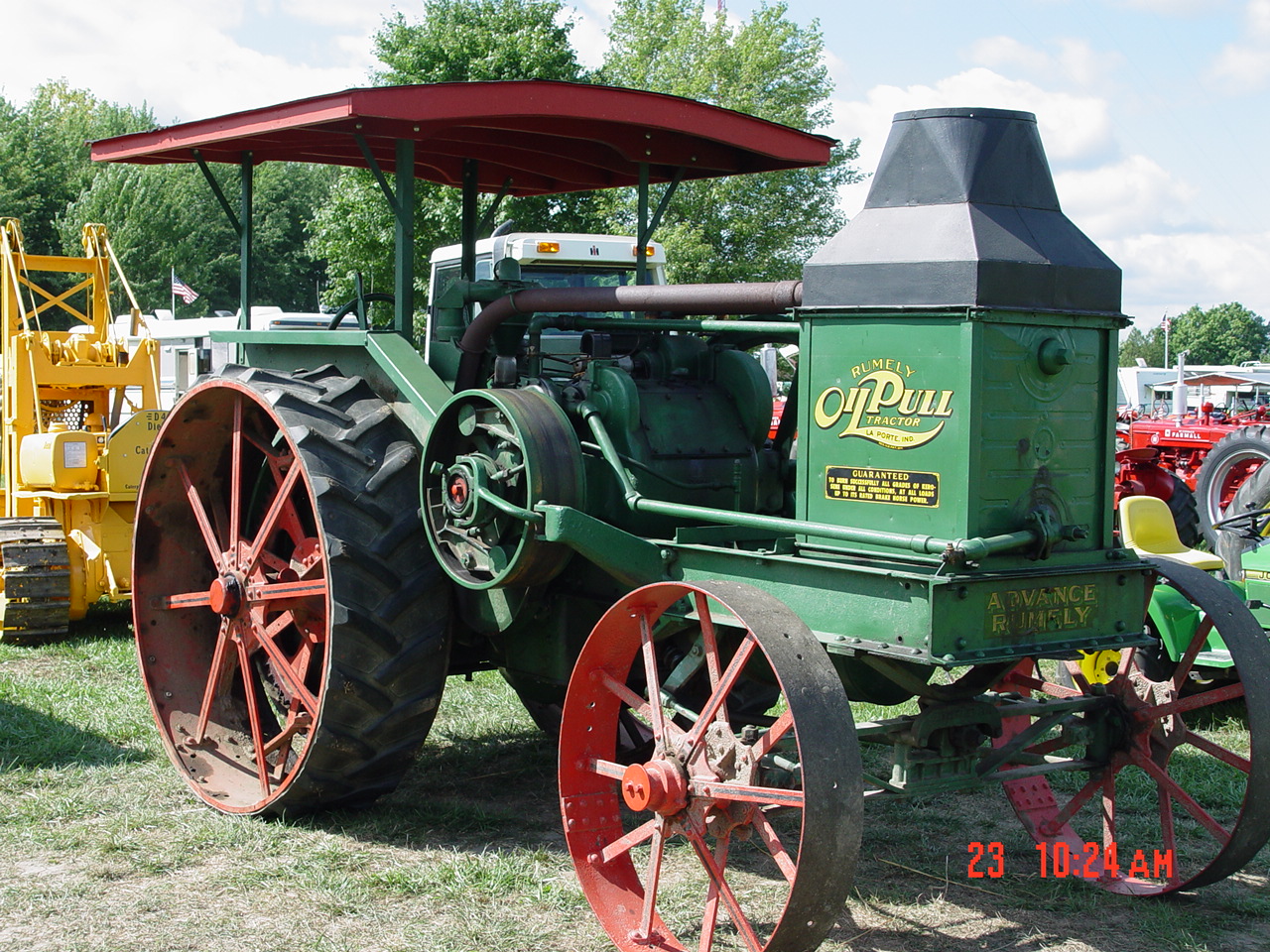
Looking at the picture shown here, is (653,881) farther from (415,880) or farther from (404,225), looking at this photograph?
(404,225)

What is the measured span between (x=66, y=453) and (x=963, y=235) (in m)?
7.02

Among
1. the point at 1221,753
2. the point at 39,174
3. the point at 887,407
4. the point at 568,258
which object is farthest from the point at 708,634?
the point at 39,174

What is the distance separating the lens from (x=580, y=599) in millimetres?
4715

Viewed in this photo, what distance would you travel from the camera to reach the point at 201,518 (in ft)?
17.8

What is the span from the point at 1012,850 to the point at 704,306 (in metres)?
2.23

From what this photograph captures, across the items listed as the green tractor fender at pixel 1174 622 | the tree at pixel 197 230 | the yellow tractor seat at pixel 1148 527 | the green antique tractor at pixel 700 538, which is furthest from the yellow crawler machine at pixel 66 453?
the tree at pixel 197 230

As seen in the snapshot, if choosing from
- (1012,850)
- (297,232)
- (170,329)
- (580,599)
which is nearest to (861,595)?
(580,599)

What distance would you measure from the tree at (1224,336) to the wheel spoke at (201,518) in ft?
313

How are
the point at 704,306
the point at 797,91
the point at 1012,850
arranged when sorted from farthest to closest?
the point at 797,91 → the point at 1012,850 → the point at 704,306

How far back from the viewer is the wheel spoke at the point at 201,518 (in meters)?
5.33

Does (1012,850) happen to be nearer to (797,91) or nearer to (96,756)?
(96,756)

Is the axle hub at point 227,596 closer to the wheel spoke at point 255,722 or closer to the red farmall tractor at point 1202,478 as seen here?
the wheel spoke at point 255,722

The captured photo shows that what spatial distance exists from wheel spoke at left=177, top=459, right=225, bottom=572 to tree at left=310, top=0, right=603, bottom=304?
13125 mm

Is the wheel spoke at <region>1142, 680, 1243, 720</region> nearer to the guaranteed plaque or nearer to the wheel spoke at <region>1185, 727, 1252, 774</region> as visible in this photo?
the wheel spoke at <region>1185, 727, 1252, 774</region>
